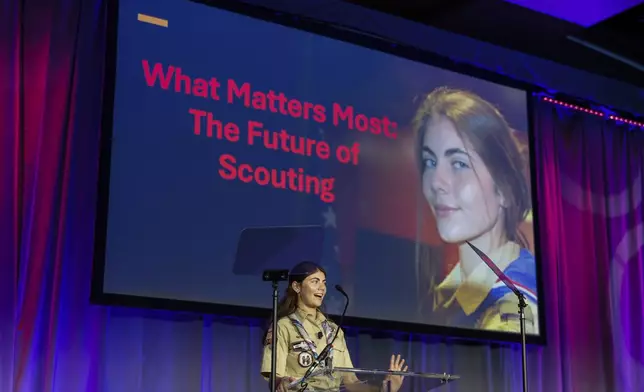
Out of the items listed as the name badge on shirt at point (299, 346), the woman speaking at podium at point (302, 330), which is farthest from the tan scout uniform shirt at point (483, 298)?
the name badge on shirt at point (299, 346)

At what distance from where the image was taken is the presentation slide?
14.9 feet

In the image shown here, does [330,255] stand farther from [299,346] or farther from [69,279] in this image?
[69,279]

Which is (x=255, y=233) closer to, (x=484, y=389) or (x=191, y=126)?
(x=191, y=126)

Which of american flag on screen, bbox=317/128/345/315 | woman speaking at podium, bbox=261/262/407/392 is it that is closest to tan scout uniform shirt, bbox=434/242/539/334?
american flag on screen, bbox=317/128/345/315

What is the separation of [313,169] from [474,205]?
3.77 feet

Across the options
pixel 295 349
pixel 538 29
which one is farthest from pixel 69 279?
pixel 538 29

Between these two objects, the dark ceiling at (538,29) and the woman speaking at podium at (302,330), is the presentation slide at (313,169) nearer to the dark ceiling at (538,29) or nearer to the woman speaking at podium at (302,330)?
the dark ceiling at (538,29)

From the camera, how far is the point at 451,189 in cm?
558

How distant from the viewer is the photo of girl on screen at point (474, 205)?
544 centimetres

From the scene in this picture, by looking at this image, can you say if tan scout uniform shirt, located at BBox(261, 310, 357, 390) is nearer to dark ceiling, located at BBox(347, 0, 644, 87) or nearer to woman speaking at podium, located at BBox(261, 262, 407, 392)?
woman speaking at podium, located at BBox(261, 262, 407, 392)

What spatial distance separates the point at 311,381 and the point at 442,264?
2.52 metres

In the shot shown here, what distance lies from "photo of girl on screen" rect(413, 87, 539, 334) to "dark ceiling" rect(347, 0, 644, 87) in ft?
1.90

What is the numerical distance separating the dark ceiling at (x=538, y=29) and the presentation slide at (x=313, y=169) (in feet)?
1.48

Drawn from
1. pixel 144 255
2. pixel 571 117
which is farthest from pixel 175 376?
pixel 571 117
